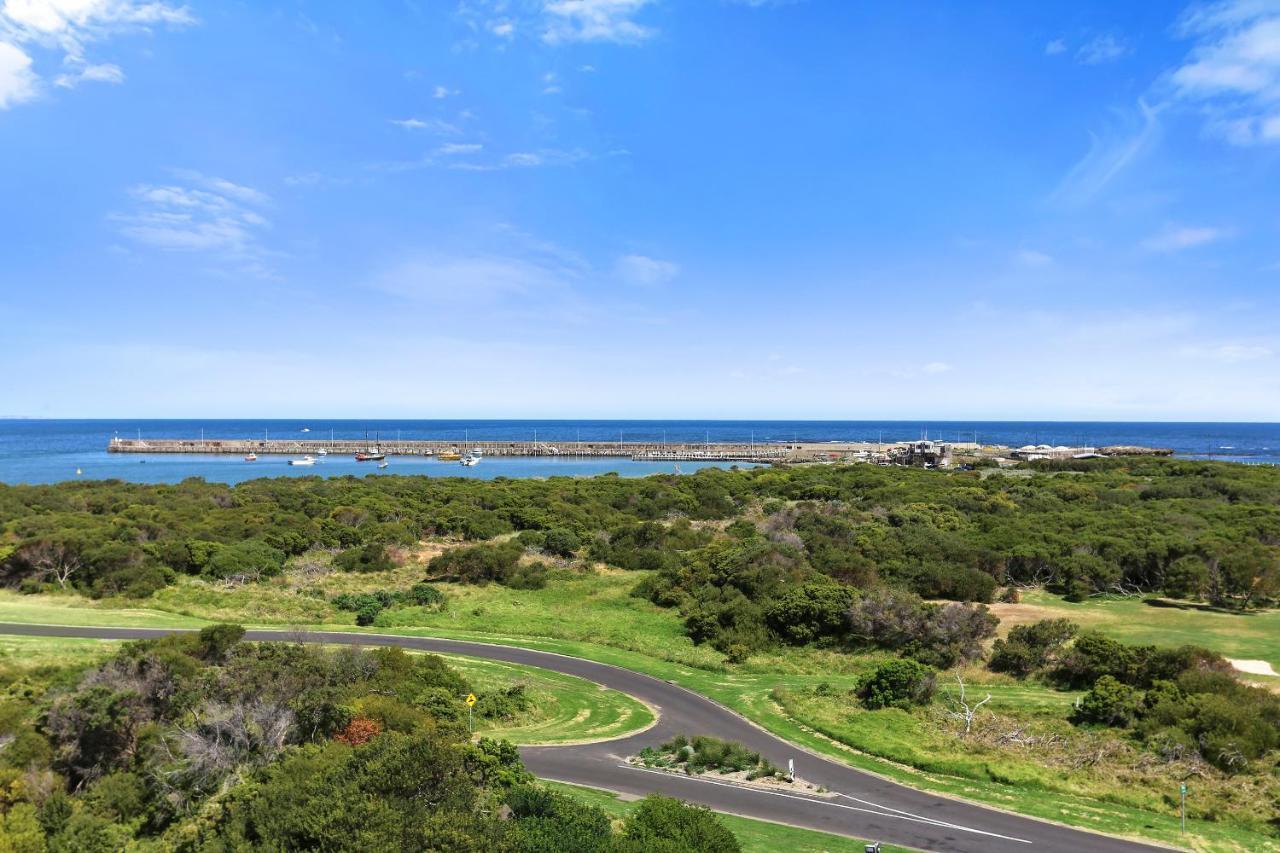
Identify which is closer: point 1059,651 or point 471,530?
point 1059,651

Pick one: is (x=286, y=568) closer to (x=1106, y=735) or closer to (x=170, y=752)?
(x=170, y=752)

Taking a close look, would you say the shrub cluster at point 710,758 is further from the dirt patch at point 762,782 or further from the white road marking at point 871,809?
the white road marking at point 871,809

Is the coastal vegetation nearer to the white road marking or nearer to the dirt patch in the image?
the white road marking

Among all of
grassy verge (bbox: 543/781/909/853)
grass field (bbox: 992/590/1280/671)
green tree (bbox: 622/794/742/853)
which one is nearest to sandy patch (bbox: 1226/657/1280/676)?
grass field (bbox: 992/590/1280/671)

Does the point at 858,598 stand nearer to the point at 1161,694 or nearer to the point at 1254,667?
the point at 1161,694

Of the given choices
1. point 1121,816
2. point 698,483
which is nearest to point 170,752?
point 1121,816

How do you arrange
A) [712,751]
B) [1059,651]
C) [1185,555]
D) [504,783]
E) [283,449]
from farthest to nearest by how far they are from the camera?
[283,449]
[1185,555]
[1059,651]
[712,751]
[504,783]

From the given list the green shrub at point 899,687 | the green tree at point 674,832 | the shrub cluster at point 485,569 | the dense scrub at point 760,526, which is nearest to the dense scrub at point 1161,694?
the green shrub at point 899,687
